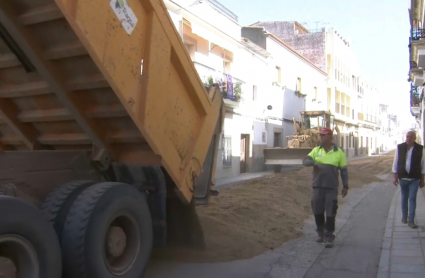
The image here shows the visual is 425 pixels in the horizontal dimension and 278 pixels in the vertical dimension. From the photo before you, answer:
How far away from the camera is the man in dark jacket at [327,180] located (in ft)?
23.3

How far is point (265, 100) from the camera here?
28.1 m

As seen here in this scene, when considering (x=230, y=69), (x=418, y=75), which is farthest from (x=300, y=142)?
(x=418, y=75)

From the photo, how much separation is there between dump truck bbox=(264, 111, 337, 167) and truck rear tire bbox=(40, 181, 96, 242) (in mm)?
17209

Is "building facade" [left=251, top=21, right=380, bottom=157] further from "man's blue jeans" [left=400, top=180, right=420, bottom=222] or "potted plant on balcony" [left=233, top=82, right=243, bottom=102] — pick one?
"man's blue jeans" [left=400, top=180, right=420, bottom=222]

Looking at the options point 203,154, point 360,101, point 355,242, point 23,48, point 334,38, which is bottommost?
point 355,242

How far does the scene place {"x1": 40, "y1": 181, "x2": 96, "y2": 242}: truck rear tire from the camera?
13.6ft

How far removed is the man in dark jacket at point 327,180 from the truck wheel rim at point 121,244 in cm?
325

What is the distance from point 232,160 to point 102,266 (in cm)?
1922

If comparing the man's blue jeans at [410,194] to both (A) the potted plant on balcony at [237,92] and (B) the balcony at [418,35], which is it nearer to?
(B) the balcony at [418,35]

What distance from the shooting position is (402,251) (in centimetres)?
664

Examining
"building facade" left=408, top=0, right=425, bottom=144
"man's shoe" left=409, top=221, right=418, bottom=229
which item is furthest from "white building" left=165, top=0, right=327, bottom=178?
"man's shoe" left=409, top=221, right=418, bottom=229

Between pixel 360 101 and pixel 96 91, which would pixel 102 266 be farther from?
pixel 360 101

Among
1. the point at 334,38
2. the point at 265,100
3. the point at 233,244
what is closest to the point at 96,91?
the point at 233,244

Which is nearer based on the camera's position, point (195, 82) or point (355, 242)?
point (195, 82)
